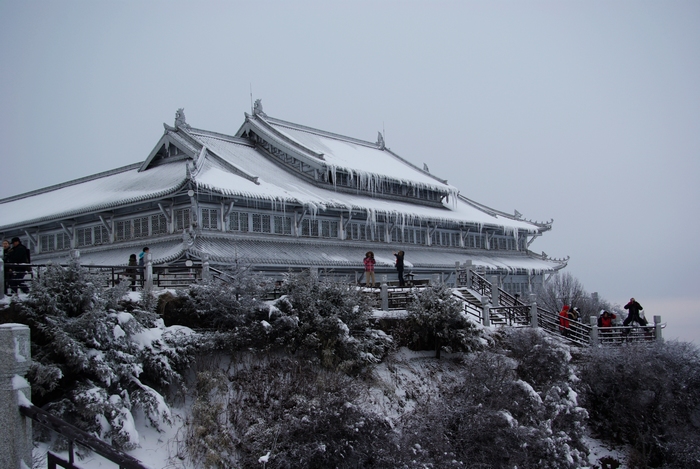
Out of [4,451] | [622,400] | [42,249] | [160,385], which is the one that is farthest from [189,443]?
[42,249]

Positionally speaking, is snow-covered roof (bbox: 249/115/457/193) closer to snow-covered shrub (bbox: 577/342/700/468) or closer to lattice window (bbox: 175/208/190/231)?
lattice window (bbox: 175/208/190/231)

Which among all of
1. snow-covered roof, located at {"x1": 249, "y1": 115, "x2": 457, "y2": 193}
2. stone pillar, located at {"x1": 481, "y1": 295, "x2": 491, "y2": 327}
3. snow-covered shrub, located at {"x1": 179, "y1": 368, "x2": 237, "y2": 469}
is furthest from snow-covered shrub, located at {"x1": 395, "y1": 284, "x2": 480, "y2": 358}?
snow-covered roof, located at {"x1": 249, "y1": 115, "x2": 457, "y2": 193}

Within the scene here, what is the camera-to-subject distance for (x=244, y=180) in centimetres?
3159

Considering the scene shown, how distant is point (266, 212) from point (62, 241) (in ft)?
39.1

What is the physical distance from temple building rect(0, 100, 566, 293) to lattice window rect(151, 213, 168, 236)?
0.19ft

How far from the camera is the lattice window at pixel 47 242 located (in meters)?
35.9

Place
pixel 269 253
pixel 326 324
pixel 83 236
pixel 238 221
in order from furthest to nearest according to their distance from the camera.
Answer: pixel 83 236, pixel 238 221, pixel 269 253, pixel 326 324

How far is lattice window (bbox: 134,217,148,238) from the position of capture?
102 ft

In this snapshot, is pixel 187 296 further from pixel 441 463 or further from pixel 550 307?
pixel 550 307

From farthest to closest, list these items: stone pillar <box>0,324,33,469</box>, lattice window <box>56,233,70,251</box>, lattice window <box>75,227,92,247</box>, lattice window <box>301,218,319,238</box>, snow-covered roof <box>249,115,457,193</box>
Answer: snow-covered roof <box>249,115,457,193</box> → lattice window <box>56,233,70,251</box> → lattice window <box>75,227,92,247</box> → lattice window <box>301,218,319,238</box> → stone pillar <box>0,324,33,469</box>

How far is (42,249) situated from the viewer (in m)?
36.4

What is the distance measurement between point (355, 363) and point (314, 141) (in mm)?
27297

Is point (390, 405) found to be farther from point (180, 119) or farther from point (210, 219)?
point (180, 119)

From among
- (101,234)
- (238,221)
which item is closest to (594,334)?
(238,221)
